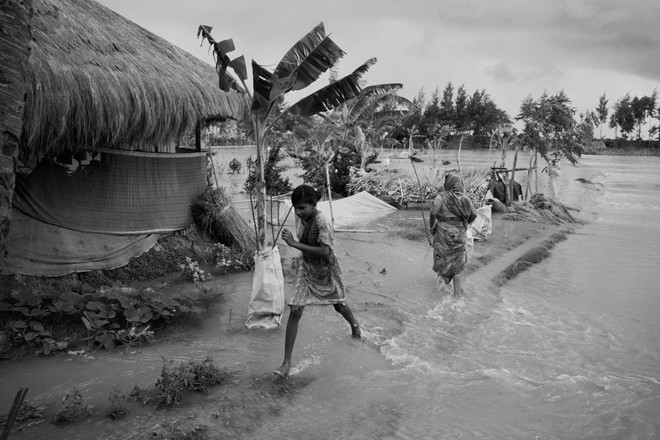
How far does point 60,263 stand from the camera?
5.95 meters

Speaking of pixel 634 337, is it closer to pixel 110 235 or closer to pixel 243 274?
pixel 243 274

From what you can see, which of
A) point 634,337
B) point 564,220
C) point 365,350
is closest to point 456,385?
point 365,350

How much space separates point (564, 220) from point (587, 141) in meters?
3.31

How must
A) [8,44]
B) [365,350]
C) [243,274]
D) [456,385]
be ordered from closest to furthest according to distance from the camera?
1. [8,44]
2. [456,385]
3. [365,350]
4. [243,274]

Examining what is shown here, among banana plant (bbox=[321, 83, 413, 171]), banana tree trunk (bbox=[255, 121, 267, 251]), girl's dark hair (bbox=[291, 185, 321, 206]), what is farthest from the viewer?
banana plant (bbox=[321, 83, 413, 171])

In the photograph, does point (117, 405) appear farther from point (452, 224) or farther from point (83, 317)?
point (452, 224)

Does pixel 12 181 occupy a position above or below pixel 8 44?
below

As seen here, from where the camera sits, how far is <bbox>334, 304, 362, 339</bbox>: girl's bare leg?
A: 4.75 m

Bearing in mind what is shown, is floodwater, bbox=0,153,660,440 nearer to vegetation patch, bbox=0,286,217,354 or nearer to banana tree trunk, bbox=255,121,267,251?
vegetation patch, bbox=0,286,217,354

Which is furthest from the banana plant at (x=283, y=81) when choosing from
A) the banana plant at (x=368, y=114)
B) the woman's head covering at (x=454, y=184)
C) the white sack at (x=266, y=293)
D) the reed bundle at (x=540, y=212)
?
the banana plant at (x=368, y=114)

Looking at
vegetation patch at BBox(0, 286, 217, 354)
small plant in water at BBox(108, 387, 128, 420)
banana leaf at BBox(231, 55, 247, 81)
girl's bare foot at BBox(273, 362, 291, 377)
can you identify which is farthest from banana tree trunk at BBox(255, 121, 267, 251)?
small plant in water at BBox(108, 387, 128, 420)

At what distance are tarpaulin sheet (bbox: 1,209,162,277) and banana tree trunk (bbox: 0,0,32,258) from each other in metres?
3.81

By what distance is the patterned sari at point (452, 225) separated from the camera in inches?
268

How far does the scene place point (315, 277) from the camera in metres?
4.43
